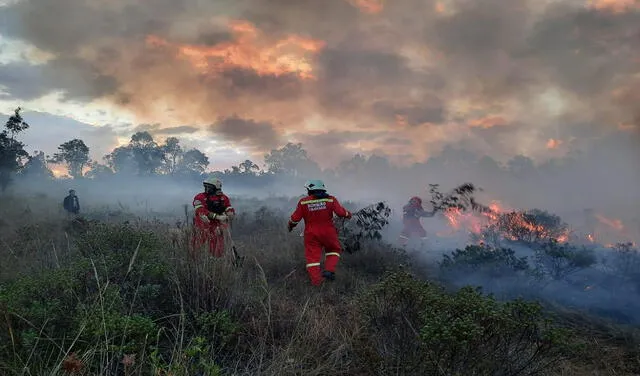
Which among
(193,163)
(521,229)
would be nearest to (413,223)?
(521,229)

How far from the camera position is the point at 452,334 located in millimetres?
2412

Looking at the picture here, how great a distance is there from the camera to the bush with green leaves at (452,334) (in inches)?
96.0

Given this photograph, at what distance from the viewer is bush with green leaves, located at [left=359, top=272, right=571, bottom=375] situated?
2.44 m

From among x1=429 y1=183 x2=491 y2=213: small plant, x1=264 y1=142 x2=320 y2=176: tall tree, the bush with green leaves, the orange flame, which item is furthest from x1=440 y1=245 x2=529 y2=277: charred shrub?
x1=264 y1=142 x2=320 y2=176: tall tree

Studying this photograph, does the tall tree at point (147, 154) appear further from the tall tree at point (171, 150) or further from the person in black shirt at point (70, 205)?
the person in black shirt at point (70, 205)

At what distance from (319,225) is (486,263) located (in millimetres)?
3529

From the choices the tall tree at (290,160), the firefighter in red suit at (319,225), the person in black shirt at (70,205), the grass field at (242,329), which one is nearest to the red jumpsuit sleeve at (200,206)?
the firefighter in red suit at (319,225)

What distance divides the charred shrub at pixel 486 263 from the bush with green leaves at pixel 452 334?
16.2ft

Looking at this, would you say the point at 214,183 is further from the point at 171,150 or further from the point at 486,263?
the point at 171,150

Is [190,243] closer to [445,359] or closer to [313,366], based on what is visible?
[313,366]

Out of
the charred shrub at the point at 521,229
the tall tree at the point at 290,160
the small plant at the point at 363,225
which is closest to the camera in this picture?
the small plant at the point at 363,225

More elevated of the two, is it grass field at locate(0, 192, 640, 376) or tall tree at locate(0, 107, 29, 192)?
tall tree at locate(0, 107, 29, 192)

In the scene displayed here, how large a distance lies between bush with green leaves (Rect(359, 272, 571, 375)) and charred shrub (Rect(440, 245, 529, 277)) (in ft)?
16.2

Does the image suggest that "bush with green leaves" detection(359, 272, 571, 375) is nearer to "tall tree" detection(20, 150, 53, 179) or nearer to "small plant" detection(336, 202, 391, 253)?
"small plant" detection(336, 202, 391, 253)
